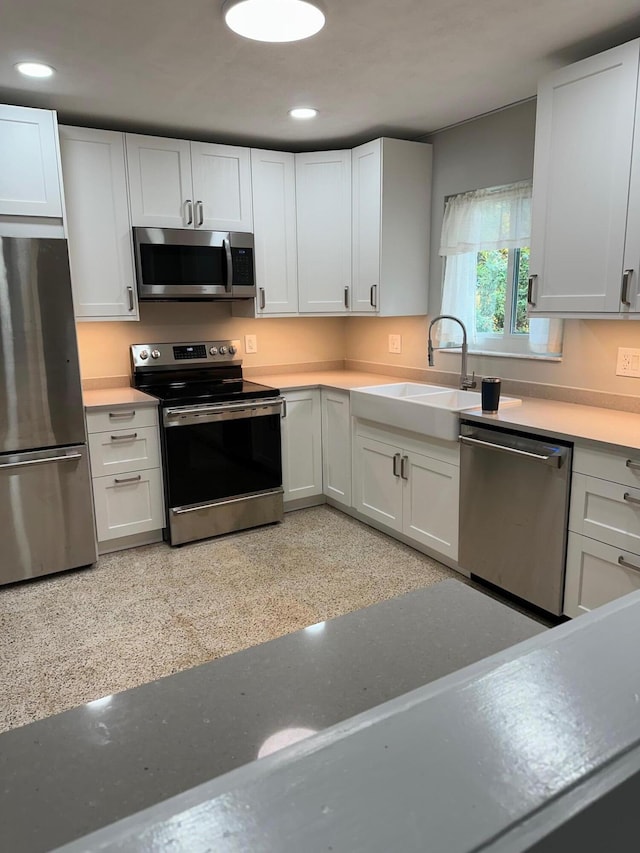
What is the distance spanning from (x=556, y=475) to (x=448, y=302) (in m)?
1.65

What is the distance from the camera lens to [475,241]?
11.4ft

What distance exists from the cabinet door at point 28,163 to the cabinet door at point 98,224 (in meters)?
0.22

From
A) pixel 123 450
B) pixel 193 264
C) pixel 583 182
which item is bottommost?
pixel 123 450

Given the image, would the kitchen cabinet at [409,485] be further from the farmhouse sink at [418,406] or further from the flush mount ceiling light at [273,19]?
the flush mount ceiling light at [273,19]

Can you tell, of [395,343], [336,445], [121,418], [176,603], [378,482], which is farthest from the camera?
[395,343]

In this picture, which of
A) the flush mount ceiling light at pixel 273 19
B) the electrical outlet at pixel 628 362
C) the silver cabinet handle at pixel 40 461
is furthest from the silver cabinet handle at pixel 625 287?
the silver cabinet handle at pixel 40 461

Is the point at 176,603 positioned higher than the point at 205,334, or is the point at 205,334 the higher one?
the point at 205,334

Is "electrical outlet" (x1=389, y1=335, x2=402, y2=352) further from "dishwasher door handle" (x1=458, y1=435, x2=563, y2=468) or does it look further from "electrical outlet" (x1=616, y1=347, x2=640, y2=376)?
"electrical outlet" (x1=616, y1=347, x2=640, y2=376)

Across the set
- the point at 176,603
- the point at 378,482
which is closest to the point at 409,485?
the point at 378,482

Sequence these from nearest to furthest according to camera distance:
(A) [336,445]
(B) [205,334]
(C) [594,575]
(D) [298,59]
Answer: (C) [594,575] → (D) [298,59] → (A) [336,445] → (B) [205,334]

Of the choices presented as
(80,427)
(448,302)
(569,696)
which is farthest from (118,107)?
(569,696)

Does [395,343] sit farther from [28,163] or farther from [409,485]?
[28,163]

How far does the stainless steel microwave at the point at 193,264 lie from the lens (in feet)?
11.3

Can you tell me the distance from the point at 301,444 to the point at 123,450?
1138 millimetres
